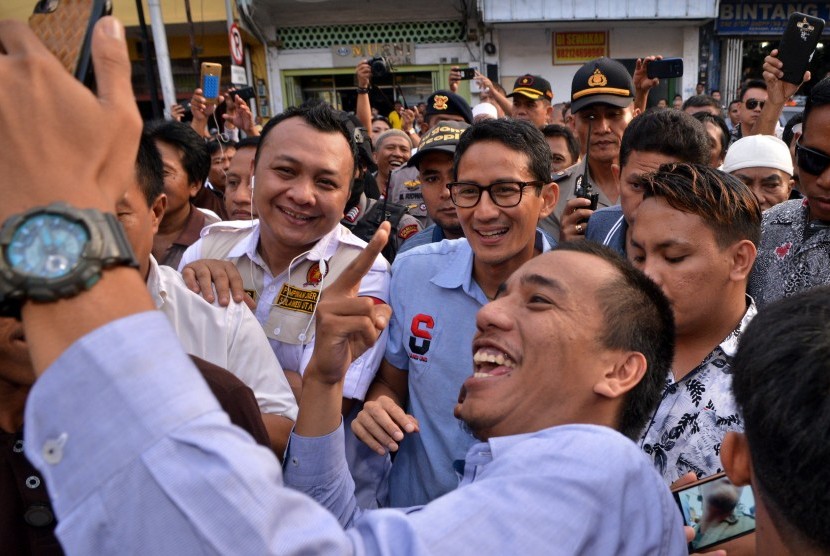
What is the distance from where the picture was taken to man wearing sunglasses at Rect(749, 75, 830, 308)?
221cm

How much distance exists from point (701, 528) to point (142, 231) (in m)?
1.66

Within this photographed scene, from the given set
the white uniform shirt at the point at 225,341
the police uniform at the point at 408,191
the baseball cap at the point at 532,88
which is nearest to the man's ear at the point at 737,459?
the white uniform shirt at the point at 225,341

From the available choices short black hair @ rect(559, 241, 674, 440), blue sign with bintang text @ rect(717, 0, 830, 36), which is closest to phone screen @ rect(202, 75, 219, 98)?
short black hair @ rect(559, 241, 674, 440)

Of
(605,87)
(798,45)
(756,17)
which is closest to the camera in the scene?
(798,45)

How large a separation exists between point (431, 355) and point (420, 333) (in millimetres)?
96

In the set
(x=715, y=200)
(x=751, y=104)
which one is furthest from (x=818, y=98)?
(x=751, y=104)

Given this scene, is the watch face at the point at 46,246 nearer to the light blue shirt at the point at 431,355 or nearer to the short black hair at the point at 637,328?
the short black hair at the point at 637,328

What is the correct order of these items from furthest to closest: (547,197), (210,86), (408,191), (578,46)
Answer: (578,46) < (210,86) < (408,191) < (547,197)

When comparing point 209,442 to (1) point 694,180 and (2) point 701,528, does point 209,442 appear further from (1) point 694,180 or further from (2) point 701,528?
(1) point 694,180

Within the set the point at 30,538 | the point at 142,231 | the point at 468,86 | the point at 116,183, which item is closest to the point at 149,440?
the point at 116,183

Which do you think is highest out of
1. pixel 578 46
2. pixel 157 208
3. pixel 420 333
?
pixel 578 46

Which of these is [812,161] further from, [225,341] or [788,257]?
[225,341]

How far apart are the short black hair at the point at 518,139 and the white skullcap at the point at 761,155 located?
4.40ft

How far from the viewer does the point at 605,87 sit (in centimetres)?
384
